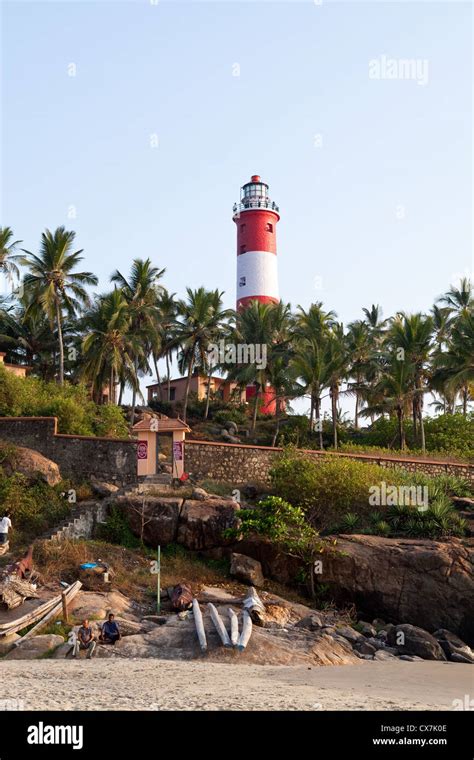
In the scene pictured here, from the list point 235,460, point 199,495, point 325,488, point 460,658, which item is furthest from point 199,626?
point 235,460

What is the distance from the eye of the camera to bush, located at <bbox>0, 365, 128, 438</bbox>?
27.7 m

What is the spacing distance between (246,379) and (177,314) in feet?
21.0

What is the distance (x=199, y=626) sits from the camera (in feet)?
49.2

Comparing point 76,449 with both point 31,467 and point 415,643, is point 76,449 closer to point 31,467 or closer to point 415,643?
point 31,467

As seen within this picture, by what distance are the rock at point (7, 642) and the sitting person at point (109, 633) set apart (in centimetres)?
178

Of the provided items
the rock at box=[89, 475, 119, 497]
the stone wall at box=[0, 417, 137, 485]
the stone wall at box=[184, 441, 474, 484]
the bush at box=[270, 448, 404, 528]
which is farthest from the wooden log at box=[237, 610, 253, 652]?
the stone wall at box=[0, 417, 137, 485]

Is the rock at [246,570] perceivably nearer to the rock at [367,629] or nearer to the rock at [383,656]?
the rock at [367,629]

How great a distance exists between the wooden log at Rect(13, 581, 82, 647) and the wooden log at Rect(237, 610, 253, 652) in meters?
4.15

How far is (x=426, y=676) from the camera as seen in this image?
44.5ft

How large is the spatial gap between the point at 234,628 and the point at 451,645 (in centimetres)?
616

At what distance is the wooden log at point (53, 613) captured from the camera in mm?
14594

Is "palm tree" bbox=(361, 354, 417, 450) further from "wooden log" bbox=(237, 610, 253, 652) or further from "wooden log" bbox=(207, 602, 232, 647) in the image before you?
"wooden log" bbox=(207, 602, 232, 647)
